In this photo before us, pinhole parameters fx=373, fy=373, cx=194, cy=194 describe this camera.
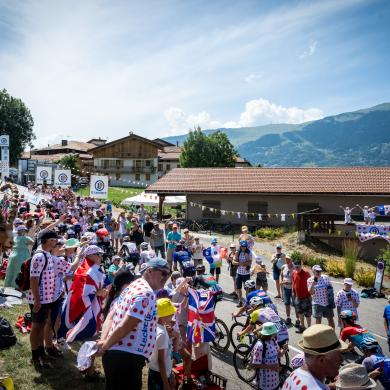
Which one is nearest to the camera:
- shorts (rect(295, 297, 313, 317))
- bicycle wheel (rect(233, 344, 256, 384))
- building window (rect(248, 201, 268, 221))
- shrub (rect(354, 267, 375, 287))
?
bicycle wheel (rect(233, 344, 256, 384))

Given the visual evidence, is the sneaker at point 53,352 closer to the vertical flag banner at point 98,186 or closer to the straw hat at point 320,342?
the straw hat at point 320,342

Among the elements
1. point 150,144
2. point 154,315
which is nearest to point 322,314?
point 154,315

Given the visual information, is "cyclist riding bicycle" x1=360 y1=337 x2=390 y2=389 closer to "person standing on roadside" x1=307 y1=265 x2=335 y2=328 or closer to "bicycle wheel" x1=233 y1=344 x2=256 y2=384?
"bicycle wheel" x1=233 y1=344 x2=256 y2=384

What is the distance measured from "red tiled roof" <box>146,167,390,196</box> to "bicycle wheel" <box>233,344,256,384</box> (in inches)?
828

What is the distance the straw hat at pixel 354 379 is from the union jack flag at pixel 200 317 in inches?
110

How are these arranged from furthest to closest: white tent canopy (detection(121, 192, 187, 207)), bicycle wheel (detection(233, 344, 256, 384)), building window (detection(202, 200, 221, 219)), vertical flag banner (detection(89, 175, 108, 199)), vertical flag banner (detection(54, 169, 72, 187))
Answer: white tent canopy (detection(121, 192, 187, 207)) → building window (detection(202, 200, 221, 219)) → vertical flag banner (detection(54, 169, 72, 187)) → vertical flag banner (detection(89, 175, 108, 199)) → bicycle wheel (detection(233, 344, 256, 384))

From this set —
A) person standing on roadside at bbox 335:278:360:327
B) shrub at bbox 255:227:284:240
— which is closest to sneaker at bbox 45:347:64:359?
person standing on roadside at bbox 335:278:360:327

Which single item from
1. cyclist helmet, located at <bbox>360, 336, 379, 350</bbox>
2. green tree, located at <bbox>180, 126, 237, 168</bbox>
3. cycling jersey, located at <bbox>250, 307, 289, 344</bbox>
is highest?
green tree, located at <bbox>180, 126, 237, 168</bbox>

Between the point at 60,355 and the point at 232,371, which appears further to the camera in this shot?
the point at 232,371

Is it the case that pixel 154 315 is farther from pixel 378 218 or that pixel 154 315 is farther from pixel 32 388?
pixel 378 218

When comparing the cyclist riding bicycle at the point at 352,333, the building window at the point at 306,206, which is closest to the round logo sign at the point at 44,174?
the building window at the point at 306,206

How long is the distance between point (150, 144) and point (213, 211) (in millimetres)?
40311

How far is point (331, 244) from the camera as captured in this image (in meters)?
21.3

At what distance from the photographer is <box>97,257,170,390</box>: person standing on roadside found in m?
3.18
